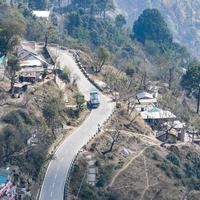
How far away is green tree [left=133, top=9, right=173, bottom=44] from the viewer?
113 m

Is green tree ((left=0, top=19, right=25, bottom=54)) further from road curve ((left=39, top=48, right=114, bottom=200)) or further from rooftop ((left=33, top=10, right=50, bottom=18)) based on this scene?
rooftop ((left=33, top=10, right=50, bottom=18))

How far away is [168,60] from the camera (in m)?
104

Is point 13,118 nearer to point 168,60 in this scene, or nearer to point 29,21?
point 29,21

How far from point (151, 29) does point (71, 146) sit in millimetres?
58561

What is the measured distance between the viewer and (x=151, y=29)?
11269 cm

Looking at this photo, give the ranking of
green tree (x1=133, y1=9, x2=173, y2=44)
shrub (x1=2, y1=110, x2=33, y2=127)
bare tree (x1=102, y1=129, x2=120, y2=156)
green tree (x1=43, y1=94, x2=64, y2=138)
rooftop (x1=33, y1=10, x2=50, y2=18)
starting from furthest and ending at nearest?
green tree (x1=133, y1=9, x2=173, y2=44) → rooftop (x1=33, y1=10, x2=50, y2=18) → green tree (x1=43, y1=94, x2=64, y2=138) → bare tree (x1=102, y1=129, x2=120, y2=156) → shrub (x1=2, y1=110, x2=33, y2=127)

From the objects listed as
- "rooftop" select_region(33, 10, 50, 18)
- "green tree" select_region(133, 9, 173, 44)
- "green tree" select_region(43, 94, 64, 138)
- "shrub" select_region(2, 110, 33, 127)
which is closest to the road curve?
"green tree" select_region(43, 94, 64, 138)

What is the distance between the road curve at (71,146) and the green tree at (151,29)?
3899 centimetres

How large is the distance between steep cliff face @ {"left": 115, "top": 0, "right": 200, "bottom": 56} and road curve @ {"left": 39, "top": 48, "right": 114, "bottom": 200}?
101 metres

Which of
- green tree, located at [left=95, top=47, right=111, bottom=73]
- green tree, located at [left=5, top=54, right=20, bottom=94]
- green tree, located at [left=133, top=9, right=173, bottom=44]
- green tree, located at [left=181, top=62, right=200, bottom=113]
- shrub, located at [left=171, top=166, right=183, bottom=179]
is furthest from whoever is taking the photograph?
green tree, located at [left=133, top=9, right=173, bottom=44]

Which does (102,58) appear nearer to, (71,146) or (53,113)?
(53,113)

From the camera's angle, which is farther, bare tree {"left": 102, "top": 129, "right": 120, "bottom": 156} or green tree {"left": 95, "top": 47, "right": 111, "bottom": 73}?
green tree {"left": 95, "top": 47, "right": 111, "bottom": 73}

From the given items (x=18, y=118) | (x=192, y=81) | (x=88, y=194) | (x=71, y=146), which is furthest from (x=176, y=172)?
(x=192, y=81)

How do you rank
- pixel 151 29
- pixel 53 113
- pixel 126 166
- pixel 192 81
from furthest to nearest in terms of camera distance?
pixel 151 29, pixel 192 81, pixel 53 113, pixel 126 166
